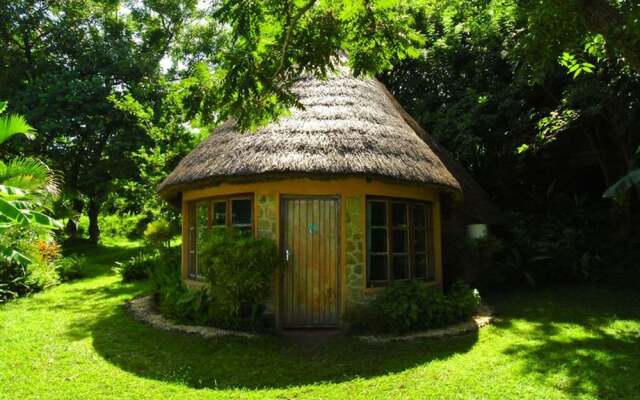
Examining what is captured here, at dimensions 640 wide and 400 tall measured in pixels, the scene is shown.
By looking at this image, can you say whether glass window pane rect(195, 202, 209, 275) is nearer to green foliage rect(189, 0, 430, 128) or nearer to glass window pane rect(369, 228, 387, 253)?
glass window pane rect(369, 228, 387, 253)

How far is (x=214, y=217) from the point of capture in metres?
8.32

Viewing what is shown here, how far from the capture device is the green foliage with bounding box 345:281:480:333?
695 centimetres

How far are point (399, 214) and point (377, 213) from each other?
1.60 feet

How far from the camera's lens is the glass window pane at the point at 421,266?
325 inches

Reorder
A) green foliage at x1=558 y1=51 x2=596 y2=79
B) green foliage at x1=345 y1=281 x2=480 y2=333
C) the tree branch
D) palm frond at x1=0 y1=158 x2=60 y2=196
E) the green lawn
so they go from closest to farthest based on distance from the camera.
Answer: the tree branch, the green lawn, palm frond at x1=0 y1=158 x2=60 y2=196, green foliage at x1=558 y1=51 x2=596 y2=79, green foliage at x1=345 y1=281 x2=480 y2=333

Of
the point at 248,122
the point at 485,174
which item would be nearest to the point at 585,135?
the point at 485,174

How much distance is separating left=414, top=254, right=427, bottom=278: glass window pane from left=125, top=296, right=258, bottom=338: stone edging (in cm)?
309

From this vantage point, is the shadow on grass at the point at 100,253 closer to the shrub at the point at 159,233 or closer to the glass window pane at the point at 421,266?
the shrub at the point at 159,233

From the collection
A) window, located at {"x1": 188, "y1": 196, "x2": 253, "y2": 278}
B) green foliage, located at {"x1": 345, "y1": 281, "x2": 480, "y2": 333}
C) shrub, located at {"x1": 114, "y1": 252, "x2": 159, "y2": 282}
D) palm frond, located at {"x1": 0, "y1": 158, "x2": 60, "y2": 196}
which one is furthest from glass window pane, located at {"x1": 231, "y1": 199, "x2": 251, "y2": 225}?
shrub, located at {"x1": 114, "y1": 252, "x2": 159, "y2": 282}

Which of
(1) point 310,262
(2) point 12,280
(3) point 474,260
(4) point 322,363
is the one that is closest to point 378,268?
(1) point 310,262

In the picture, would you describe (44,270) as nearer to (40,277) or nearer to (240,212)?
(40,277)

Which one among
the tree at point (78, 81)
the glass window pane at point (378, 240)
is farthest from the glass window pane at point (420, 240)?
the tree at point (78, 81)

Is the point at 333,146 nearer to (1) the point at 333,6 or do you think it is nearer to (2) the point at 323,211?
(2) the point at 323,211

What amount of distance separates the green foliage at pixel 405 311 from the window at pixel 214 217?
220 cm
